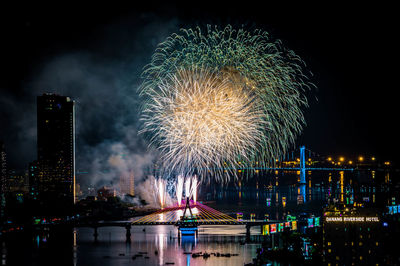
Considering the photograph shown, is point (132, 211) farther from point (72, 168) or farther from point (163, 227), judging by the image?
point (163, 227)

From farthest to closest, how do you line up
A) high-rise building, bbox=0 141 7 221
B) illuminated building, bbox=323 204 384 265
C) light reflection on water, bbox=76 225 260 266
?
high-rise building, bbox=0 141 7 221
light reflection on water, bbox=76 225 260 266
illuminated building, bbox=323 204 384 265

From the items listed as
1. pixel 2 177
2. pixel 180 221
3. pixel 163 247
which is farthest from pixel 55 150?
pixel 163 247

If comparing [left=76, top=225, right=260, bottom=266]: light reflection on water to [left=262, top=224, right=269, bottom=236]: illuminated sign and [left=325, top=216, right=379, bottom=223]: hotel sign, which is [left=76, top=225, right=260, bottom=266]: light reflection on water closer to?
[left=262, top=224, right=269, bottom=236]: illuminated sign

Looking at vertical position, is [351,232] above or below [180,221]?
above

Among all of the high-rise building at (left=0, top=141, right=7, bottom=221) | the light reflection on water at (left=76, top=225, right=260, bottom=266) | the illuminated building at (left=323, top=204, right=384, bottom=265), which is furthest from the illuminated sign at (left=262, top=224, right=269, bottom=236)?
the high-rise building at (left=0, top=141, right=7, bottom=221)

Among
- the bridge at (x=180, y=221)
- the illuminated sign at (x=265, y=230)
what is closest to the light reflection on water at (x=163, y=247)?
the bridge at (x=180, y=221)

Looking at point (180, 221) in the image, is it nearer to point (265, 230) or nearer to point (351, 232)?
point (265, 230)
